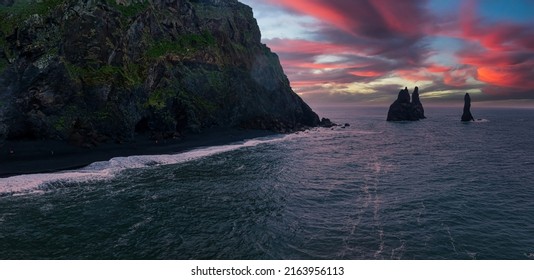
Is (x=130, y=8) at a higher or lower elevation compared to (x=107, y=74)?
higher

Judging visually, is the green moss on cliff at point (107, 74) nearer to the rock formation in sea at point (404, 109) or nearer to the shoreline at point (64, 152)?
the shoreline at point (64, 152)

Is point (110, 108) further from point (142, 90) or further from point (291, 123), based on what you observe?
point (291, 123)

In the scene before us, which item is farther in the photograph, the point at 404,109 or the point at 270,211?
the point at 404,109

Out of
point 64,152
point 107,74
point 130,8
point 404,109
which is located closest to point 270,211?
point 64,152

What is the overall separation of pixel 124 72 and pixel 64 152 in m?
22.2

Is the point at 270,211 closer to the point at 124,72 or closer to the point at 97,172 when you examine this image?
the point at 97,172

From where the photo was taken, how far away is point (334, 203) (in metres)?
32.4

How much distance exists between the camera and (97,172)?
44.3 meters

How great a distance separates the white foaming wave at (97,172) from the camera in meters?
37.1

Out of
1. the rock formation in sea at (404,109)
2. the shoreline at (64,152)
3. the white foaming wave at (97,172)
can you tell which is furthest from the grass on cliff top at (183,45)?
the rock formation in sea at (404,109)

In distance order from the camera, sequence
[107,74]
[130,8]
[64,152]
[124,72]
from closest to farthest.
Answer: [64,152] < [107,74] < [124,72] < [130,8]

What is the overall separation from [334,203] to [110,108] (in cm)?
5153

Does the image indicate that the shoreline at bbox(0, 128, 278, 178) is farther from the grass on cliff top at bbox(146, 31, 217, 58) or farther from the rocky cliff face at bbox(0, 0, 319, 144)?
the grass on cliff top at bbox(146, 31, 217, 58)

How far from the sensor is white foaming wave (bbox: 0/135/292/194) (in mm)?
37062
